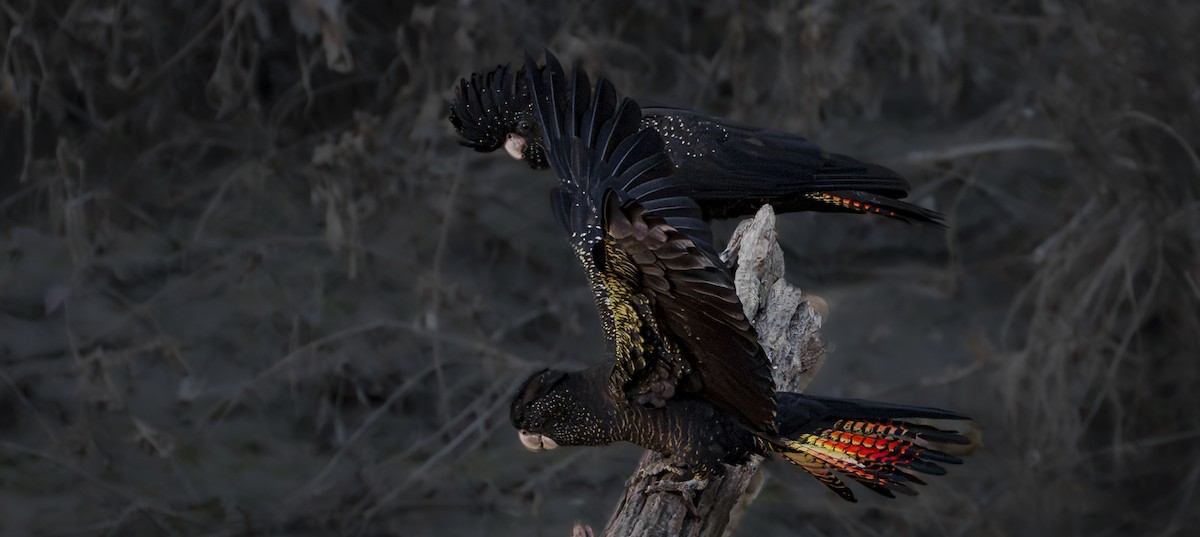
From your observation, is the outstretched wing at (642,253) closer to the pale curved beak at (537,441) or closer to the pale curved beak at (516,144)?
the pale curved beak at (537,441)

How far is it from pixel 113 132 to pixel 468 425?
1.88 meters

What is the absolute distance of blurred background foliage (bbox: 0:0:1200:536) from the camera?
5.11 meters

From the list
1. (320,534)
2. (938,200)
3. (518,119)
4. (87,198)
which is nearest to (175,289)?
(87,198)

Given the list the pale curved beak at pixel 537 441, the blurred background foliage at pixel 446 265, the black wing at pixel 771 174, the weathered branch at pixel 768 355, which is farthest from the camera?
the blurred background foliage at pixel 446 265

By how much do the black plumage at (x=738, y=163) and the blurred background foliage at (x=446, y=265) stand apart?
6.02ft

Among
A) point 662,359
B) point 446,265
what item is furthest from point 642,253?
point 446,265

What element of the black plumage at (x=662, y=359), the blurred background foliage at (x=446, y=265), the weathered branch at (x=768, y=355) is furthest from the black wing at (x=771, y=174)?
the blurred background foliage at (x=446, y=265)

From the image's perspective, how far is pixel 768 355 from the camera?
302 centimetres

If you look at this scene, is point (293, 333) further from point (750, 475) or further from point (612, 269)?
point (612, 269)

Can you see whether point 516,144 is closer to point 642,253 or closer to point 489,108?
point 489,108

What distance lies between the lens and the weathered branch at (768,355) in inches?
109

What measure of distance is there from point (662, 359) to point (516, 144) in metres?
0.96

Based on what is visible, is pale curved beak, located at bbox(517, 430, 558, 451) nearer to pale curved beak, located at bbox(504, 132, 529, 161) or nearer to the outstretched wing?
the outstretched wing

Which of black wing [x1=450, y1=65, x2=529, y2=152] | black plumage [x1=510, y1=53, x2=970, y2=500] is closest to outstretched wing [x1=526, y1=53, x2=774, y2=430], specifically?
black plumage [x1=510, y1=53, x2=970, y2=500]
